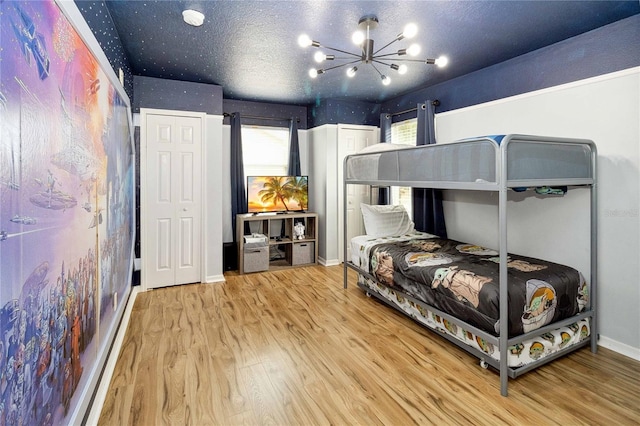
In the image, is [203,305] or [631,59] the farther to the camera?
[203,305]

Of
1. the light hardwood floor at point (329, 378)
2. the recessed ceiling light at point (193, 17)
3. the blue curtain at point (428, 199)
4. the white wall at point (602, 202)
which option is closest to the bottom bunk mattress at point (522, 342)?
the light hardwood floor at point (329, 378)

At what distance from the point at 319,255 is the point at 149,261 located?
2.41 meters

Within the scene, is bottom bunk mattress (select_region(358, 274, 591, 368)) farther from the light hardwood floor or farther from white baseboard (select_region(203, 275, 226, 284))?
white baseboard (select_region(203, 275, 226, 284))

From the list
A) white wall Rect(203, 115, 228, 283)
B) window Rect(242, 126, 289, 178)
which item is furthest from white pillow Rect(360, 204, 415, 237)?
white wall Rect(203, 115, 228, 283)

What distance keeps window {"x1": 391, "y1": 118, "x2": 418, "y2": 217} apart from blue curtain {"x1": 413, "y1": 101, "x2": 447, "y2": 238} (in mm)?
268

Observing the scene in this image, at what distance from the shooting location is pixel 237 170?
4.84 meters

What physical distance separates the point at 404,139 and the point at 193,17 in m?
3.29

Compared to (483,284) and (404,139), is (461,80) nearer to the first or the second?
(404,139)

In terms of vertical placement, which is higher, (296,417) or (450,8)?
(450,8)

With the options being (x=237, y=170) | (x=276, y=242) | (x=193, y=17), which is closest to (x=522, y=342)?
A: (x=193, y=17)

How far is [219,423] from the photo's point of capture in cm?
180

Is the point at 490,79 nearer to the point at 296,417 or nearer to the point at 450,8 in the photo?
the point at 450,8

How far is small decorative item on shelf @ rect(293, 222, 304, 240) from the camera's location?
5035mm

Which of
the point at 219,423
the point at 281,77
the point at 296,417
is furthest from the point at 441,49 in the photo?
the point at 219,423
